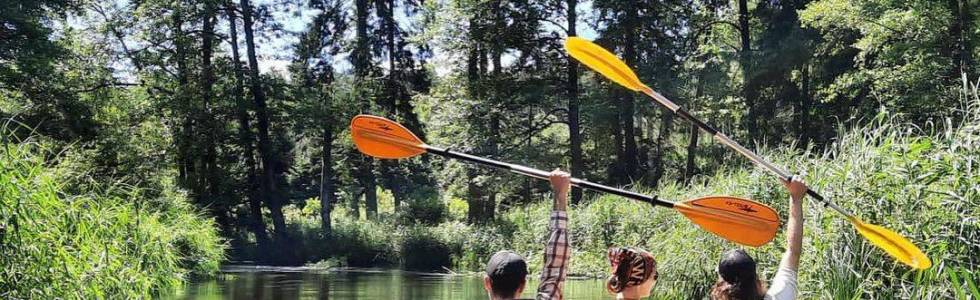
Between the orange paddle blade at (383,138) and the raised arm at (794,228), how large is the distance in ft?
7.30

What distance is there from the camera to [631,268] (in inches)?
107

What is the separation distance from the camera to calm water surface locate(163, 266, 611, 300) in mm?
12478

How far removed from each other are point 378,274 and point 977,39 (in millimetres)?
11624

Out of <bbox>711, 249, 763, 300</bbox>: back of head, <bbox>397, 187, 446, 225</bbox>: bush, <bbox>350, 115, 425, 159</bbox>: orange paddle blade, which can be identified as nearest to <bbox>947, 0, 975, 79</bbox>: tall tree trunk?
<bbox>397, 187, 446, 225</bbox>: bush

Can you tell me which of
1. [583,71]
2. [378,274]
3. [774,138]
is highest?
[583,71]

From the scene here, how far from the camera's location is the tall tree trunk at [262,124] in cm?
2589

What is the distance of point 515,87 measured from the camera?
77.2ft

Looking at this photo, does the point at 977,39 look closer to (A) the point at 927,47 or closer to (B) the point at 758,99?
(A) the point at 927,47

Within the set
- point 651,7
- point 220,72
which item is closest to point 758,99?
point 651,7

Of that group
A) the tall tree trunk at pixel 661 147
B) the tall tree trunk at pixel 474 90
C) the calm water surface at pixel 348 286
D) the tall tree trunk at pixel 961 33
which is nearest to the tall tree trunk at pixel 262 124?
the tall tree trunk at pixel 474 90

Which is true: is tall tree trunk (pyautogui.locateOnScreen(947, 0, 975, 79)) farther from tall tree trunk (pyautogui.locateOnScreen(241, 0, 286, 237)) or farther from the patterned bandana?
tall tree trunk (pyautogui.locateOnScreen(241, 0, 286, 237))

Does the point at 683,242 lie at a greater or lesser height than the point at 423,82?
lesser

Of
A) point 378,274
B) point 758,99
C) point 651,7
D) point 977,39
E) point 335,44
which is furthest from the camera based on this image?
point 335,44

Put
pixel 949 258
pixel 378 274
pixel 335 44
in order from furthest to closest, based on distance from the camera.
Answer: pixel 335 44, pixel 378 274, pixel 949 258
